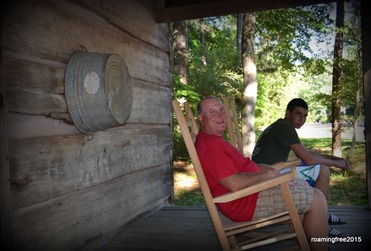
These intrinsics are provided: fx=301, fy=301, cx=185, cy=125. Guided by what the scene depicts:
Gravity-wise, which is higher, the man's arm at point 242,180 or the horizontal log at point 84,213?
the man's arm at point 242,180

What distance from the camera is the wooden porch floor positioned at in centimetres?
269

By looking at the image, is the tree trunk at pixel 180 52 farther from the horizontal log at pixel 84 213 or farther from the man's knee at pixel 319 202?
the man's knee at pixel 319 202

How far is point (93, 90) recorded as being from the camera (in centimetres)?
212

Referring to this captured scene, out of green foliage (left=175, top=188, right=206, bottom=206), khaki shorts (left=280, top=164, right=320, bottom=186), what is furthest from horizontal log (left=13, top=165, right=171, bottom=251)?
green foliage (left=175, top=188, right=206, bottom=206)

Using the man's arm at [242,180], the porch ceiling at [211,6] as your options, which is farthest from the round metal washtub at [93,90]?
the porch ceiling at [211,6]

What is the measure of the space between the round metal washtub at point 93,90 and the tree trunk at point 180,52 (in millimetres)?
7345

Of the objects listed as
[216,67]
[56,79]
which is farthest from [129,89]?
[216,67]

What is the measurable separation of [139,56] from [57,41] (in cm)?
138

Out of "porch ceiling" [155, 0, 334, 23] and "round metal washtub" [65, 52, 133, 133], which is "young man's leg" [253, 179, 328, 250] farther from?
"porch ceiling" [155, 0, 334, 23]

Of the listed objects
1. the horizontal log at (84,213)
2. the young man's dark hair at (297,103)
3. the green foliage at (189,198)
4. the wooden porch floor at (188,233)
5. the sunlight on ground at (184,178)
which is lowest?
the green foliage at (189,198)

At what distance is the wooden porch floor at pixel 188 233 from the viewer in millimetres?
2686

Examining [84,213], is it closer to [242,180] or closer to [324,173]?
[242,180]

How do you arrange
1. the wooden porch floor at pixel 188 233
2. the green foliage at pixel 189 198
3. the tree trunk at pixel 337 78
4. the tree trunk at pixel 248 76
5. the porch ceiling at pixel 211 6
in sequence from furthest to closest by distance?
the tree trunk at pixel 337 78 < the tree trunk at pixel 248 76 < the green foliage at pixel 189 198 < the porch ceiling at pixel 211 6 < the wooden porch floor at pixel 188 233

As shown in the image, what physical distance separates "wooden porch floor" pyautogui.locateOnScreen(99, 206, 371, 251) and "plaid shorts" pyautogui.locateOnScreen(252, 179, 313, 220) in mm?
372
